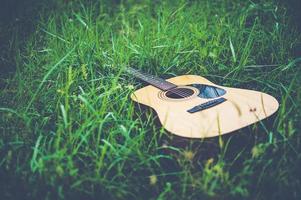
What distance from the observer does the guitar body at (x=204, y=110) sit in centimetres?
170

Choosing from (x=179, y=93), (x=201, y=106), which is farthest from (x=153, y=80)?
(x=201, y=106)

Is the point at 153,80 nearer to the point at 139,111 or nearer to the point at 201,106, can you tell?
the point at 139,111

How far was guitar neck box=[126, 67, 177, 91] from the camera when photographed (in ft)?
7.16

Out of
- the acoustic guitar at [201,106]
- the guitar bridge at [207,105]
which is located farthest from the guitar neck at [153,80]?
the guitar bridge at [207,105]

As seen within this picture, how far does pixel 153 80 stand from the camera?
228 cm

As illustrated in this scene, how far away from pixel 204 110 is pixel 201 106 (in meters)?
0.04

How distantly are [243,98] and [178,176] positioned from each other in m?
0.55

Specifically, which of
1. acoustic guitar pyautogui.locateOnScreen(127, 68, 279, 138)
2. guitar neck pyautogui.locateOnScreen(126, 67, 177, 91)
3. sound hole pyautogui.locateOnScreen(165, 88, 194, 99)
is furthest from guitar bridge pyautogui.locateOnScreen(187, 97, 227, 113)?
guitar neck pyautogui.locateOnScreen(126, 67, 177, 91)

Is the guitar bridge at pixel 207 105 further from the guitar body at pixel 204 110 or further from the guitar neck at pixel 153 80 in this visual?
the guitar neck at pixel 153 80

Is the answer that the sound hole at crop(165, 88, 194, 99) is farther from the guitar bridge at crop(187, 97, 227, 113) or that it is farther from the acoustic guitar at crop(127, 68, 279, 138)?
the guitar bridge at crop(187, 97, 227, 113)

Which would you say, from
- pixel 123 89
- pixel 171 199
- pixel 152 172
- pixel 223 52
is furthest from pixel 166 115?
pixel 223 52

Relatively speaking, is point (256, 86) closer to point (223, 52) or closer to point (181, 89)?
point (223, 52)

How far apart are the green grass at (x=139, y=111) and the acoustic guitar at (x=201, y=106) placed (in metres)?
0.06

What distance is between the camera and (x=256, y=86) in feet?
8.02
